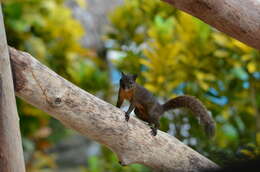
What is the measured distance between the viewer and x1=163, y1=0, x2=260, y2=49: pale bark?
6.17 ft

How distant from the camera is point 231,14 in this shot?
193cm

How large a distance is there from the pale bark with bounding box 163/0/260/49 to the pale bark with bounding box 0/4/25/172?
2.02ft

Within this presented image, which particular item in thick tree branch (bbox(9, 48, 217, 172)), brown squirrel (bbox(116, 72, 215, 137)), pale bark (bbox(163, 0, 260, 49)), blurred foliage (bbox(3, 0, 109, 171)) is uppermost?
pale bark (bbox(163, 0, 260, 49))

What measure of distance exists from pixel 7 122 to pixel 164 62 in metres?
1.88

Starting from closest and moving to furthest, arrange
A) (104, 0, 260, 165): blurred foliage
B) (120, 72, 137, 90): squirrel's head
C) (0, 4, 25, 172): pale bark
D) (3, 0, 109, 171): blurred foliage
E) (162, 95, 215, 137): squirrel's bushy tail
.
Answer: (0, 4, 25, 172): pale bark, (162, 95, 215, 137): squirrel's bushy tail, (120, 72, 137, 90): squirrel's head, (104, 0, 260, 165): blurred foliage, (3, 0, 109, 171): blurred foliage

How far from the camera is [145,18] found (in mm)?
3982

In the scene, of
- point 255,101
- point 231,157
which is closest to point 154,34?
point 255,101

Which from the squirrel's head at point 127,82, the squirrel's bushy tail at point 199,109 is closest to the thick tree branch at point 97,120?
the squirrel's bushy tail at point 199,109

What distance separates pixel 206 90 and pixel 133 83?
40.9 inches

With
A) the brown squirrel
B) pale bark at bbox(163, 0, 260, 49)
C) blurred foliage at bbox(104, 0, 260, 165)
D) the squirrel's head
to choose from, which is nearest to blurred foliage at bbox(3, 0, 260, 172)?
blurred foliage at bbox(104, 0, 260, 165)

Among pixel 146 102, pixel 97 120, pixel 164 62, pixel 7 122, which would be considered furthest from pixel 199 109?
pixel 164 62

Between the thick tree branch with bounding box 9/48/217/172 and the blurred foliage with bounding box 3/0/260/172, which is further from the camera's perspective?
the blurred foliage with bounding box 3/0/260/172

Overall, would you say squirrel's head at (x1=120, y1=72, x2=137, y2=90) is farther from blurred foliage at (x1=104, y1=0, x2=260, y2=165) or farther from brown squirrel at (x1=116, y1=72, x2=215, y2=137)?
blurred foliage at (x1=104, y1=0, x2=260, y2=165)

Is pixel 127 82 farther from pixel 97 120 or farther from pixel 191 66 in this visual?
pixel 191 66
